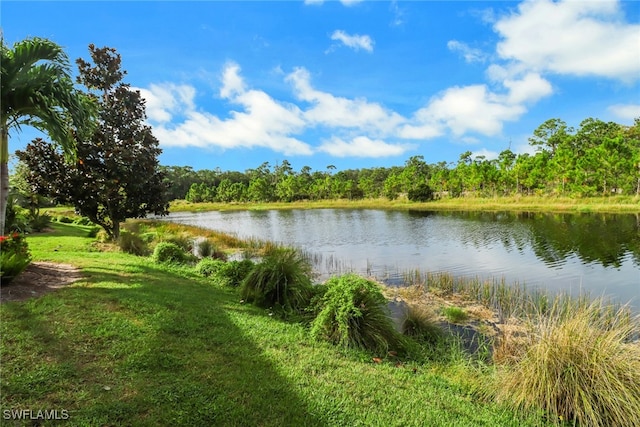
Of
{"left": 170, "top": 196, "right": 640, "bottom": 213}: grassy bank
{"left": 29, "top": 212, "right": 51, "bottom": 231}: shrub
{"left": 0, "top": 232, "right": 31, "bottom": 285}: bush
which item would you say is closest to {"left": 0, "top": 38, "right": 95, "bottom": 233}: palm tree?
{"left": 0, "top": 232, "right": 31, "bottom": 285}: bush

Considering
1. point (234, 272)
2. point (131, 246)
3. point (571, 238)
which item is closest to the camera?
point (234, 272)

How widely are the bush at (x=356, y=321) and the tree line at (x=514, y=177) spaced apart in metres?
11.1

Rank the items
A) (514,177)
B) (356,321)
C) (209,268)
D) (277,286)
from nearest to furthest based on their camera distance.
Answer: (356,321) → (277,286) → (209,268) → (514,177)

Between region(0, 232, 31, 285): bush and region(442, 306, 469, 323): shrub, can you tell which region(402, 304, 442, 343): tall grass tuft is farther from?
region(0, 232, 31, 285): bush

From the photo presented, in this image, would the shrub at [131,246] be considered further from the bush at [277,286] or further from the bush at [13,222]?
the bush at [277,286]

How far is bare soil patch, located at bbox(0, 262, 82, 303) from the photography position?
18.4ft

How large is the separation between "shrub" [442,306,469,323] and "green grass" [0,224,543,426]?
8.89 feet

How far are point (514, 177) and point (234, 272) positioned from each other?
160 feet

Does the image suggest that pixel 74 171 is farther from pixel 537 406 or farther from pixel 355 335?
pixel 537 406

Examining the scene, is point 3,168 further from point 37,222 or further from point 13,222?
point 37,222

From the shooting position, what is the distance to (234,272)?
9.02 metres

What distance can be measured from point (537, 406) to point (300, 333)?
3.17 m

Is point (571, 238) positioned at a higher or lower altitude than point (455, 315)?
higher

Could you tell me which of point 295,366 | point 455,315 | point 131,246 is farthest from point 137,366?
point 131,246
